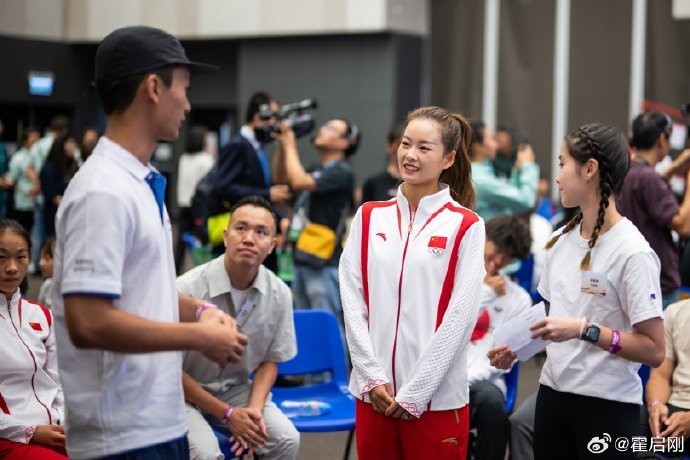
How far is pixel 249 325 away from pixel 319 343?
2.33ft

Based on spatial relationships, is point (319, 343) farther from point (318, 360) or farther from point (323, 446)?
point (323, 446)

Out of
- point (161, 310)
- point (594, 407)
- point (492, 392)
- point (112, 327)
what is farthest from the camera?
point (492, 392)

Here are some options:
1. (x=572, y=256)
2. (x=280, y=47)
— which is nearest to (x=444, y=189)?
(x=572, y=256)

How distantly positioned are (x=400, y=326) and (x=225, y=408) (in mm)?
887

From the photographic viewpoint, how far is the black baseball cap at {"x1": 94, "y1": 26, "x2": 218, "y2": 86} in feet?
6.64

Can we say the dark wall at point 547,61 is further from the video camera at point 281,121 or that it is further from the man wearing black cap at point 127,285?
the man wearing black cap at point 127,285

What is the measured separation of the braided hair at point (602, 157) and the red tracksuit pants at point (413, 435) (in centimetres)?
61

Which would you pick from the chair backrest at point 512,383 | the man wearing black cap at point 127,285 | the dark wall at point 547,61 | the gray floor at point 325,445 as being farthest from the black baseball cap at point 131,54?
the dark wall at point 547,61

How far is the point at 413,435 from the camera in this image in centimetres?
282

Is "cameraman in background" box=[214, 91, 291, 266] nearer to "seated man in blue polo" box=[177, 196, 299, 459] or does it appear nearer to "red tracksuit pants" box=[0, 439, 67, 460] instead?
"seated man in blue polo" box=[177, 196, 299, 459]

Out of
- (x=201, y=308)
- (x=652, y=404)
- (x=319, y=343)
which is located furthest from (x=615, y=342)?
(x=319, y=343)

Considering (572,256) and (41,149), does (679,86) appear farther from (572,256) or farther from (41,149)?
(572,256)

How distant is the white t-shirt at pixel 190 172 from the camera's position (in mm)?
9727

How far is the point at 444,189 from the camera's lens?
9.87 feet
